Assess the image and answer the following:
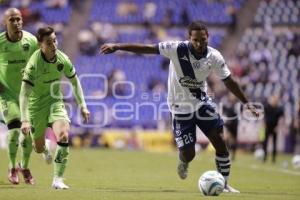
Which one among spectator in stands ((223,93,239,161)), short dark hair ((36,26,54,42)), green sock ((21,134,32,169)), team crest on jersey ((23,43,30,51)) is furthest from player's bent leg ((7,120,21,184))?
spectator in stands ((223,93,239,161))

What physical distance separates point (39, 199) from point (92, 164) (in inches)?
412

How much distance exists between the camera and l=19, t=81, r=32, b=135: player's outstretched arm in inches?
484

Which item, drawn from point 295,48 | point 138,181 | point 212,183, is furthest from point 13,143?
point 295,48

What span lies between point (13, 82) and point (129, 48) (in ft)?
9.65

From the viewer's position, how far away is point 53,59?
12883mm

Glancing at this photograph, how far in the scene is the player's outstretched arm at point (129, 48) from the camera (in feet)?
39.3

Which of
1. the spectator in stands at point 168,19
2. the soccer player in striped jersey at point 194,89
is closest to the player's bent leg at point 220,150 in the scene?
the soccer player in striped jersey at point 194,89

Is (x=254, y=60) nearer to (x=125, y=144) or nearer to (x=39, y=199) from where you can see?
(x=125, y=144)

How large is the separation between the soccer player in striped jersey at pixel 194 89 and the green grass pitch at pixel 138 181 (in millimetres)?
887

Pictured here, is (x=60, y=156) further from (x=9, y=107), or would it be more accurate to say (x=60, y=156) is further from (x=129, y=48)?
(x=129, y=48)

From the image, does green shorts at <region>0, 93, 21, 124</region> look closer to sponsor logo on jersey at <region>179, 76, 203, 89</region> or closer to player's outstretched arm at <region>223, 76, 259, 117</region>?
sponsor logo on jersey at <region>179, 76, 203, 89</region>

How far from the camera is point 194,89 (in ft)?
42.7

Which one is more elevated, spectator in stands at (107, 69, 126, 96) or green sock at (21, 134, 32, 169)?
spectator in stands at (107, 69, 126, 96)

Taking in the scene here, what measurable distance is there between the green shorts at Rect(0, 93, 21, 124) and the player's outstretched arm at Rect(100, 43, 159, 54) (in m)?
2.82
